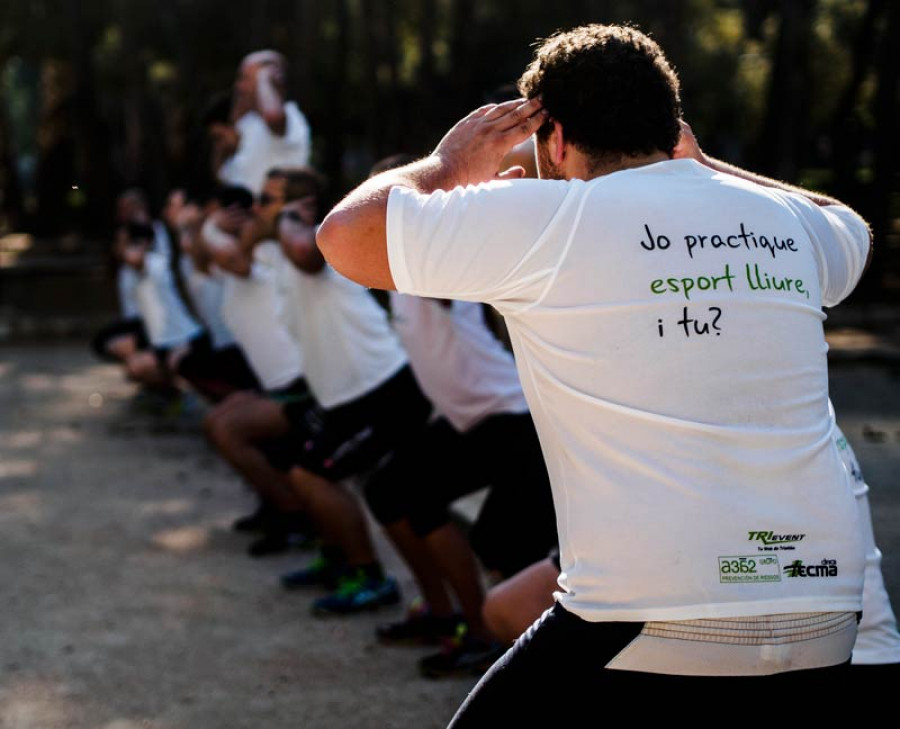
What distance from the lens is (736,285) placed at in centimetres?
247

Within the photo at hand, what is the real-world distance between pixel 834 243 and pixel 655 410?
61cm

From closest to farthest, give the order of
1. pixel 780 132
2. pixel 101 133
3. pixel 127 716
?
1. pixel 127 716
2. pixel 780 132
3. pixel 101 133

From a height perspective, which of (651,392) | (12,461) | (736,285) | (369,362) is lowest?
(12,461)

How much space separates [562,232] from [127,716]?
315 centimetres

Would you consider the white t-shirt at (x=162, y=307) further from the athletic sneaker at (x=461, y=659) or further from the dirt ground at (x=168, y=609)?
the athletic sneaker at (x=461, y=659)

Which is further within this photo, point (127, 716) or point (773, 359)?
point (127, 716)

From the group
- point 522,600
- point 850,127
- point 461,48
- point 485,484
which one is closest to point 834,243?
point 522,600

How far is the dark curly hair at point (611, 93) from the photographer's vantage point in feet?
8.48

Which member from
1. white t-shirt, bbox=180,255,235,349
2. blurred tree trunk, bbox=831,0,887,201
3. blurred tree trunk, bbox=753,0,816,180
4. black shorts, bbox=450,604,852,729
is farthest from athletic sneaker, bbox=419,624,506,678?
blurred tree trunk, bbox=831,0,887,201

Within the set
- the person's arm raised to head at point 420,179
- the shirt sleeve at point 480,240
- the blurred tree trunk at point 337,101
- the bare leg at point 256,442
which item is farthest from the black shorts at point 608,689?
the blurred tree trunk at point 337,101

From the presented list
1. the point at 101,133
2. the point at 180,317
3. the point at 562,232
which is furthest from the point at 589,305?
the point at 101,133

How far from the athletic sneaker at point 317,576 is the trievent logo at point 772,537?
14.2 feet

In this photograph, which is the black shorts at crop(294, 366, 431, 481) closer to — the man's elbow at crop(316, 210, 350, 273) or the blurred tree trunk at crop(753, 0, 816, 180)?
the man's elbow at crop(316, 210, 350, 273)

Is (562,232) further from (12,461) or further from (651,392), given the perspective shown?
(12,461)
